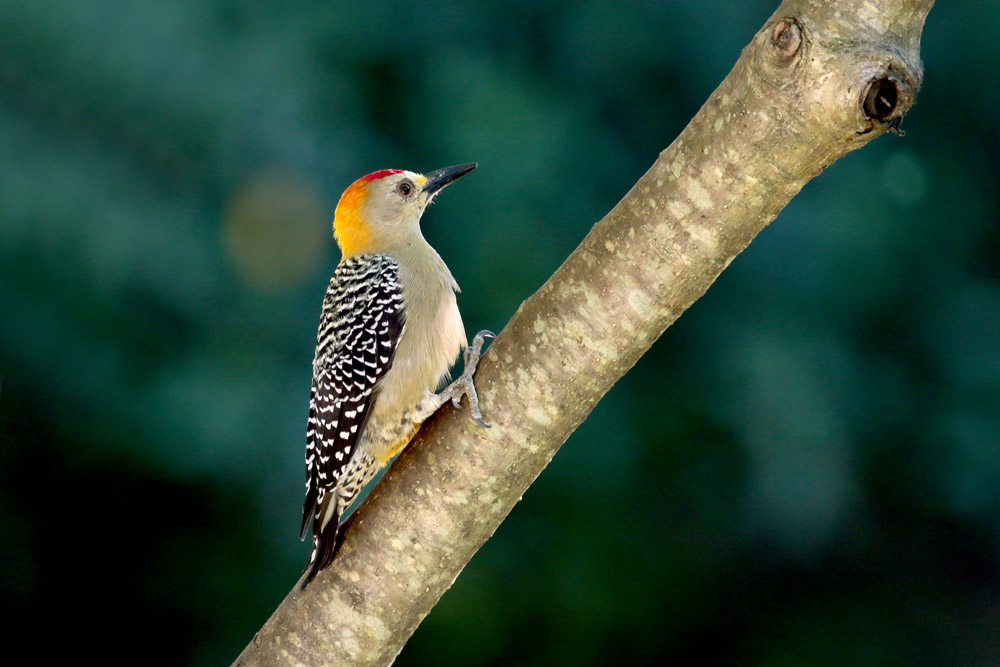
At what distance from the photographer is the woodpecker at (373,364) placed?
272 centimetres

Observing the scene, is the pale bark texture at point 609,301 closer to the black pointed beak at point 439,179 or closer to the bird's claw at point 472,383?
the bird's claw at point 472,383

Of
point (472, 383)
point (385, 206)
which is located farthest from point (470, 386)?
point (385, 206)

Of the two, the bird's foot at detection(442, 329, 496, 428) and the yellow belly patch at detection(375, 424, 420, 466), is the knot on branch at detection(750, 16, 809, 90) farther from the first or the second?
the yellow belly patch at detection(375, 424, 420, 466)

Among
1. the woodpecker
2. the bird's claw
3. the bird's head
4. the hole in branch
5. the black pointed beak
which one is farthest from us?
the black pointed beak

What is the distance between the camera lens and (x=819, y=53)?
59.5 inches

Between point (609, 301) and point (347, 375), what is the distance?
1.23 m

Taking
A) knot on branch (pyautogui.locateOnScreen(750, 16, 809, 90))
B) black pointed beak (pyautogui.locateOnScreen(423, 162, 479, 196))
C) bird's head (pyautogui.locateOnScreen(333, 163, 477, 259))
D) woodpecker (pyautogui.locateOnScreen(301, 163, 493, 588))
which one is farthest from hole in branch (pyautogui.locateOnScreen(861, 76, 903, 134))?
black pointed beak (pyautogui.locateOnScreen(423, 162, 479, 196))

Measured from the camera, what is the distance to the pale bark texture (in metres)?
1.51

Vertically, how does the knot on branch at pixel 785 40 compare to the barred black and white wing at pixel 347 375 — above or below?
above

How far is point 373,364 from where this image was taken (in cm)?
285

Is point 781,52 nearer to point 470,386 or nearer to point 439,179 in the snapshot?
point 470,386

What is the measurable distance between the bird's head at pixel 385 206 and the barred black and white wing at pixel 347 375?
283mm

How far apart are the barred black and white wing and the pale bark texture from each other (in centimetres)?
42

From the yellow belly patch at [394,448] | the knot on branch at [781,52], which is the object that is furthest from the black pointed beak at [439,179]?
the knot on branch at [781,52]
